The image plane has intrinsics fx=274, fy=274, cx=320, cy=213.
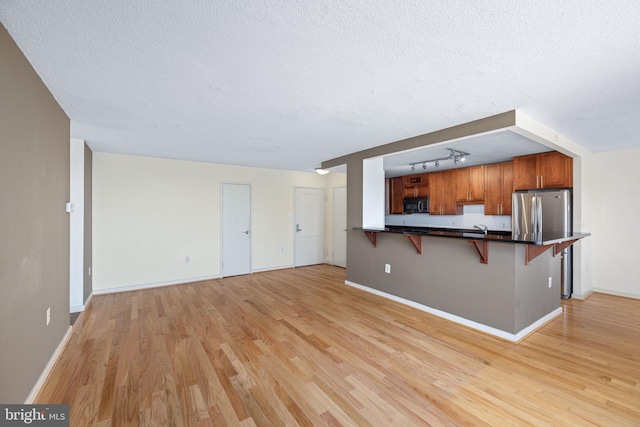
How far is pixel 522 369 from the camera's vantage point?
7.68 feet

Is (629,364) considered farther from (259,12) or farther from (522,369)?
(259,12)

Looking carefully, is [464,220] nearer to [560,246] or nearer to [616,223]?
[616,223]

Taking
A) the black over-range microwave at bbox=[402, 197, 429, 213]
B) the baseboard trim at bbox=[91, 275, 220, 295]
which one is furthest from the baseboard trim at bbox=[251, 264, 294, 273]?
the black over-range microwave at bbox=[402, 197, 429, 213]

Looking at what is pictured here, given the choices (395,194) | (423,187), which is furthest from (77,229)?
(423,187)

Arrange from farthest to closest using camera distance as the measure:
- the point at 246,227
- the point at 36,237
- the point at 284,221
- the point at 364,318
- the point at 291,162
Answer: the point at 284,221 < the point at 246,227 < the point at 291,162 < the point at 364,318 < the point at 36,237

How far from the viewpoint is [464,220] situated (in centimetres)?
605

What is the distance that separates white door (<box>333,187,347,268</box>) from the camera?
258 inches

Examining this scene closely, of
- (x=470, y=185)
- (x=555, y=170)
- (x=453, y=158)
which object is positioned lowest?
(x=470, y=185)

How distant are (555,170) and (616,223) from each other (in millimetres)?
1380

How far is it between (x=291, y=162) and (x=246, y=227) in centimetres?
173

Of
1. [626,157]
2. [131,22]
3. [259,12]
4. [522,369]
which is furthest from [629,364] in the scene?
[131,22]

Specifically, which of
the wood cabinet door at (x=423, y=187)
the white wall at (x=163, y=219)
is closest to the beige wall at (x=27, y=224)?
the white wall at (x=163, y=219)

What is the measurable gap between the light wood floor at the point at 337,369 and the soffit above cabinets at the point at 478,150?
2324 mm

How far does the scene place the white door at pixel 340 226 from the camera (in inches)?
258
